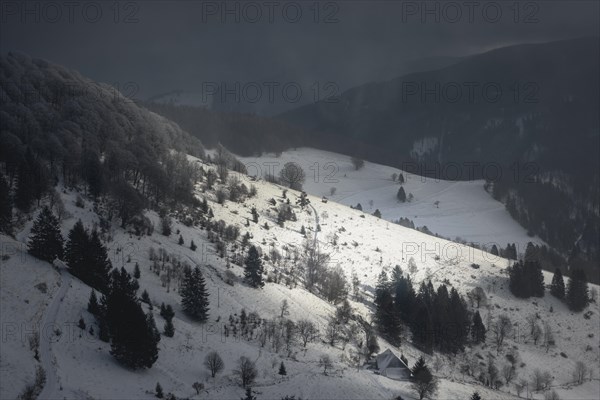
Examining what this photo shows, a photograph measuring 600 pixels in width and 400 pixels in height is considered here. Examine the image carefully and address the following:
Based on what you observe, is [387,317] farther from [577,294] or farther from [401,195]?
[401,195]

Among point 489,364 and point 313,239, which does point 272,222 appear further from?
point 489,364

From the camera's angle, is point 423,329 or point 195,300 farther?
point 423,329

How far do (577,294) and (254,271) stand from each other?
5976 cm

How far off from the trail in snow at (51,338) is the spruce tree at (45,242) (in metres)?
1.39

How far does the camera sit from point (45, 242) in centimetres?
5609

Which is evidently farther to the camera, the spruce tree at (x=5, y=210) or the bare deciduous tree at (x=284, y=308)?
the bare deciduous tree at (x=284, y=308)

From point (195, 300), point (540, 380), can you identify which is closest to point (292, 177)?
point (540, 380)

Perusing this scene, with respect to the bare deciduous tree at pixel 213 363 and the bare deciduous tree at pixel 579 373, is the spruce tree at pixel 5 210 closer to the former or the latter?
the bare deciduous tree at pixel 213 363

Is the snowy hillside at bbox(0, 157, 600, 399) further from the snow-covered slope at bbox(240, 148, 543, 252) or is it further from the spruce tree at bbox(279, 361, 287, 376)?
the snow-covered slope at bbox(240, 148, 543, 252)

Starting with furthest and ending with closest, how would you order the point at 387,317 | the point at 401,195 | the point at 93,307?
the point at 401,195, the point at 387,317, the point at 93,307

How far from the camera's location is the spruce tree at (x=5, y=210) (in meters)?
58.5

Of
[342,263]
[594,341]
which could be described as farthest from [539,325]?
[342,263]

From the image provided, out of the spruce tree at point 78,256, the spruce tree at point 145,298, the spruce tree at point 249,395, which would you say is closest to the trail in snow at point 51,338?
the spruce tree at point 78,256

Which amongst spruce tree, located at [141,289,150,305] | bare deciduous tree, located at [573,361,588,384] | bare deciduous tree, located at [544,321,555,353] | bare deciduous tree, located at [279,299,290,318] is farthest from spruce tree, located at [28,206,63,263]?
bare deciduous tree, located at [573,361,588,384]
